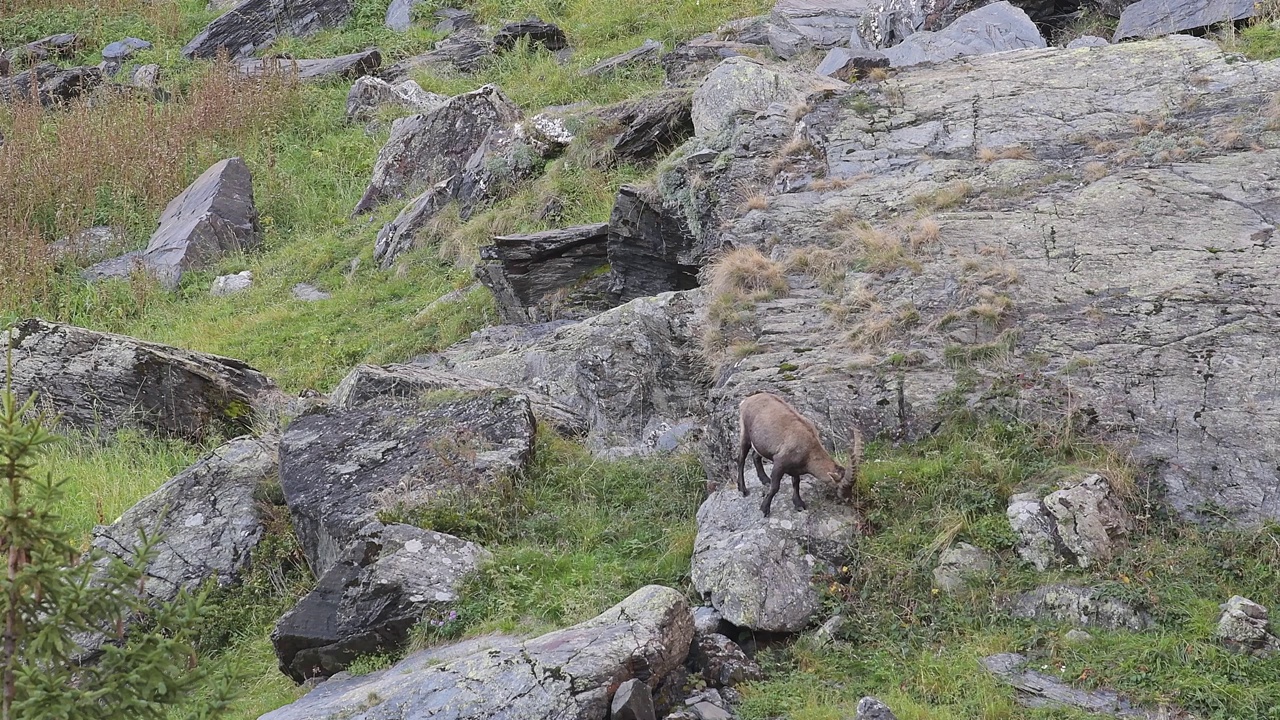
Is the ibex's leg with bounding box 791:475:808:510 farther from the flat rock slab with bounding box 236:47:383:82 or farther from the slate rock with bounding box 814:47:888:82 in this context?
the flat rock slab with bounding box 236:47:383:82

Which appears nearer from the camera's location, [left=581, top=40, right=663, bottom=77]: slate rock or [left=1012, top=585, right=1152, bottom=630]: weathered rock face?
[left=1012, top=585, right=1152, bottom=630]: weathered rock face

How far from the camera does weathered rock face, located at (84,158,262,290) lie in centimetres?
1761

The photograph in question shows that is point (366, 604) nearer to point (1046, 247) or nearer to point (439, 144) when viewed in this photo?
point (1046, 247)

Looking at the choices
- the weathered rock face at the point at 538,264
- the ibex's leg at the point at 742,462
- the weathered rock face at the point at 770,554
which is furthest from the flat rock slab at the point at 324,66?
the weathered rock face at the point at 770,554

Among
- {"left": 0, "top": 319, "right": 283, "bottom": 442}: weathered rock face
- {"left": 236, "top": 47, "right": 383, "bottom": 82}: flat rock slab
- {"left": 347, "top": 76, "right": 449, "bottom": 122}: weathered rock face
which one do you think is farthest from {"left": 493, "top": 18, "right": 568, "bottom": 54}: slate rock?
{"left": 0, "top": 319, "right": 283, "bottom": 442}: weathered rock face

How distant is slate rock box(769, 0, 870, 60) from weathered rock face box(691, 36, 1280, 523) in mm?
4740

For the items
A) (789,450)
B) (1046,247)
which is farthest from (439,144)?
(789,450)

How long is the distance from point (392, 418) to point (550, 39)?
1361 centimetres

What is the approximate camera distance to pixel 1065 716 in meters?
6.13

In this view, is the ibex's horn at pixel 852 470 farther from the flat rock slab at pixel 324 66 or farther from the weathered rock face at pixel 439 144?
the flat rock slab at pixel 324 66

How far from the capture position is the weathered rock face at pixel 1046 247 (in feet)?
27.1

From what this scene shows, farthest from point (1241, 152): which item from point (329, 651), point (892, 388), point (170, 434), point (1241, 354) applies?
point (170, 434)

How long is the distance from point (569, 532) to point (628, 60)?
40.1ft

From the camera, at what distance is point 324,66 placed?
23.2 m
